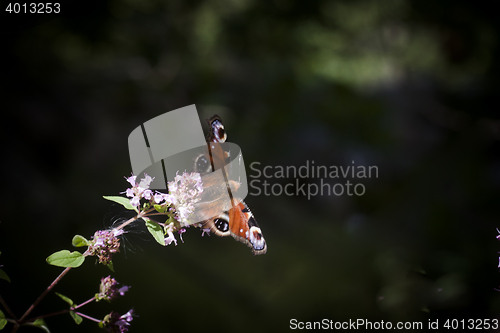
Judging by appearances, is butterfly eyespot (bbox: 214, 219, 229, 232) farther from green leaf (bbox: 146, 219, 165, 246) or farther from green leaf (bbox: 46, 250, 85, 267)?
green leaf (bbox: 46, 250, 85, 267)

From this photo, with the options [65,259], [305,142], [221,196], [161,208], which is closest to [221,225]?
[221,196]

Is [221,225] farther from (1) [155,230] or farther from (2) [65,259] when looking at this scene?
(2) [65,259]

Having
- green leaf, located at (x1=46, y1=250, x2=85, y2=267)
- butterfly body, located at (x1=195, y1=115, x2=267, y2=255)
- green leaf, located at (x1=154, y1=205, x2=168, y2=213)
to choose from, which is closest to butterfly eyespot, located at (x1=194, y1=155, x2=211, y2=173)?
butterfly body, located at (x1=195, y1=115, x2=267, y2=255)

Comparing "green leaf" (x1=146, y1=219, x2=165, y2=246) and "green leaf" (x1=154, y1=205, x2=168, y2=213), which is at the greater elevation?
"green leaf" (x1=154, y1=205, x2=168, y2=213)

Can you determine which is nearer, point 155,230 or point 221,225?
point 155,230

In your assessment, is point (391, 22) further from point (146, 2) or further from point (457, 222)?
point (146, 2)

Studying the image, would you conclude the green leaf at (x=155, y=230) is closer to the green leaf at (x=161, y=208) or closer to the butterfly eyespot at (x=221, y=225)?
the green leaf at (x=161, y=208)

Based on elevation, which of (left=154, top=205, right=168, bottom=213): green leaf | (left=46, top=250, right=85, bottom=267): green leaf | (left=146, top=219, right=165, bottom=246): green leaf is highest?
(left=154, top=205, right=168, bottom=213): green leaf
